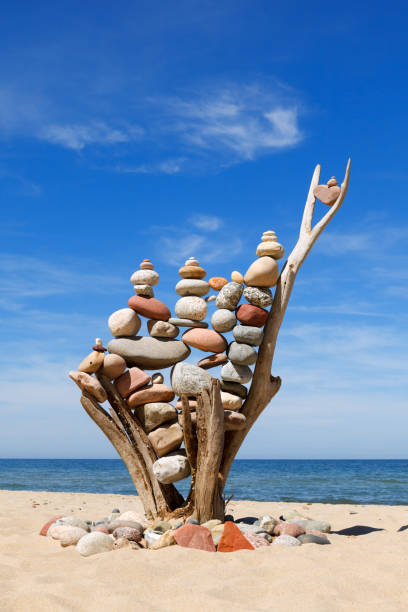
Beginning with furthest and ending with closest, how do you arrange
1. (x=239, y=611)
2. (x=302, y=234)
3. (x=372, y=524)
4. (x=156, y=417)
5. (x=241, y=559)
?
(x=372, y=524), (x=302, y=234), (x=156, y=417), (x=241, y=559), (x=239, y=611)

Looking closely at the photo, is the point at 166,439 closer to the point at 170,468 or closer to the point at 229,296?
the point at 170,468

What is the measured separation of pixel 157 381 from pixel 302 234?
8.06ft

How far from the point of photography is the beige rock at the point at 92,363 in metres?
5.92

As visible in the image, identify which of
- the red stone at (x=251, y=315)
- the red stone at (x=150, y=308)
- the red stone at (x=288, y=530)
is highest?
the red stone at (x=150, y=308)

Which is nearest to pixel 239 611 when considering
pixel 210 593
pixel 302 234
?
pixel 210 593

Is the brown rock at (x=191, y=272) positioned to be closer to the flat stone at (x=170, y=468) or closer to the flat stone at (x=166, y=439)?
the flat stone at (x=166, y=439)

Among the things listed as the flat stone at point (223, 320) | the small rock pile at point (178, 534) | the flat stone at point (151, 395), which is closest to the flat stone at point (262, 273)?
the flat stone at point (223, 320)

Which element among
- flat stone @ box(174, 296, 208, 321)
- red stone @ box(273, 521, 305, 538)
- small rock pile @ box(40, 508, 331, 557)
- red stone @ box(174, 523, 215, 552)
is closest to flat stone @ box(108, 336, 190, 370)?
flat stone @ box(174, 296, 208, 321)

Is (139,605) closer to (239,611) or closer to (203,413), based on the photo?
(239,611)

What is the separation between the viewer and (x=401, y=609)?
3.15m

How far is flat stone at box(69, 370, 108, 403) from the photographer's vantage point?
232 inches

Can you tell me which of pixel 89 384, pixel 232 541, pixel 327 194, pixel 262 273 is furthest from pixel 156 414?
pixel 327 194

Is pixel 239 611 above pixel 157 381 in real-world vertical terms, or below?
below

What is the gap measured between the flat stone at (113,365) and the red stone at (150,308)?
0.60m
